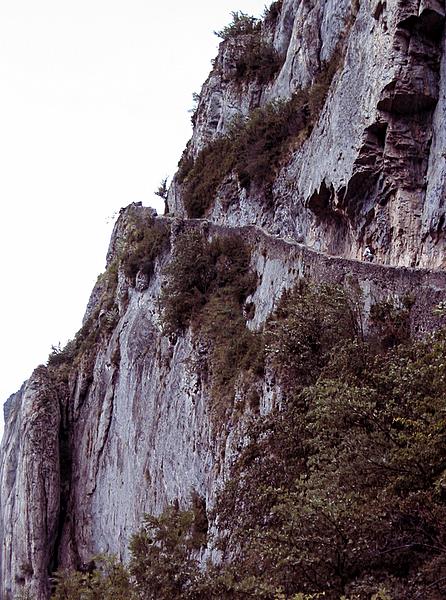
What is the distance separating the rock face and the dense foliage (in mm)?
2736

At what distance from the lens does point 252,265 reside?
2381 cm

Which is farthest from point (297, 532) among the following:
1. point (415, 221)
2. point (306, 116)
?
point (306, 116)

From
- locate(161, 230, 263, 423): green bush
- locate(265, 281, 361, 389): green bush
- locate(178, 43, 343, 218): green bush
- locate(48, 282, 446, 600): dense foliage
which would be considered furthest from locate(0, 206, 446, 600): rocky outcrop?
locate(178, 43, 343, 218): green bush

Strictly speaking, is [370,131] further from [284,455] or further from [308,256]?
[284,455]

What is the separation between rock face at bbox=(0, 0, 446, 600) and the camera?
19531 mm

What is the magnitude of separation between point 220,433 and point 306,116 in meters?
16.9

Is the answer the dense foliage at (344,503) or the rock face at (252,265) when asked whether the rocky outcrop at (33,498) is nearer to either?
the rock face at (252,265)

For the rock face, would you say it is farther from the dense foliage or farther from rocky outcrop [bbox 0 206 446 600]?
the dense foliage

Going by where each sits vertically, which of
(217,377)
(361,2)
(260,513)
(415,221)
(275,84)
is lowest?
(260,513)

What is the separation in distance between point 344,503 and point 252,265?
15.3 meters

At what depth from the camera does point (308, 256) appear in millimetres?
18766

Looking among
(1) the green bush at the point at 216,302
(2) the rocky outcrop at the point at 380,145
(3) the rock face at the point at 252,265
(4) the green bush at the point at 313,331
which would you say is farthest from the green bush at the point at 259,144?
(4) the green bush at the point at 313,331

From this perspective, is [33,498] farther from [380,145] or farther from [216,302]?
[380,145]

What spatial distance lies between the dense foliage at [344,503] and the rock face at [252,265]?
2736 millimetres
